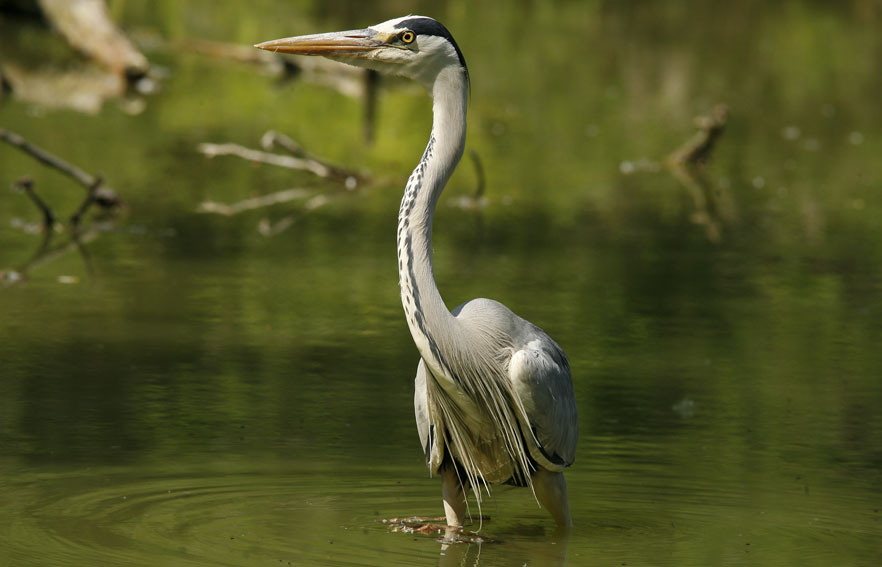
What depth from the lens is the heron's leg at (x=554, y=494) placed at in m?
6.48

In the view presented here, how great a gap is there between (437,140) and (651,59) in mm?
23202

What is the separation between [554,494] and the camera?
6477 mm

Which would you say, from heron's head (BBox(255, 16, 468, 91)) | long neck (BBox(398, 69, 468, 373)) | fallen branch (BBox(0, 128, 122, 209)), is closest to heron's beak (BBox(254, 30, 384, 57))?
heron's head (BBox(255, 16, 468, 91))

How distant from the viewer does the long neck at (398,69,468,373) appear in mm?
5910

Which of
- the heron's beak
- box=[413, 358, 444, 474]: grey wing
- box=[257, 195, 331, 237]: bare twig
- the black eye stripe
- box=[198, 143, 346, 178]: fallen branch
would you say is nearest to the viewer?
the heron's beak

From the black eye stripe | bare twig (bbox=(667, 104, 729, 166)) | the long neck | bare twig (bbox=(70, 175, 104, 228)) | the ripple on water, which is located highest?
the black eye stripe

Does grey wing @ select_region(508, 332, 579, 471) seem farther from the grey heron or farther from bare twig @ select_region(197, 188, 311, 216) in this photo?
bare twig @ select_region(197, 188, 311, 216)

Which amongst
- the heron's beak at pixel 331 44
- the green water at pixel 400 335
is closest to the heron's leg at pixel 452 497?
the green water at pixel 400 335

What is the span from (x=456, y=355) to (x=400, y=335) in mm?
3892

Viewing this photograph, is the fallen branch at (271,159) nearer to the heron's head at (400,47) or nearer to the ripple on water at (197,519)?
the ripple on water at (197,519)

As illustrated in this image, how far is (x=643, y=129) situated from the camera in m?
21.1

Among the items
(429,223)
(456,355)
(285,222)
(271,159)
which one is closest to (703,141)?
(271,159)

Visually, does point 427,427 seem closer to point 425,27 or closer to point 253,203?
point 425,27

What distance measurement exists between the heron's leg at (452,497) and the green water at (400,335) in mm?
139
